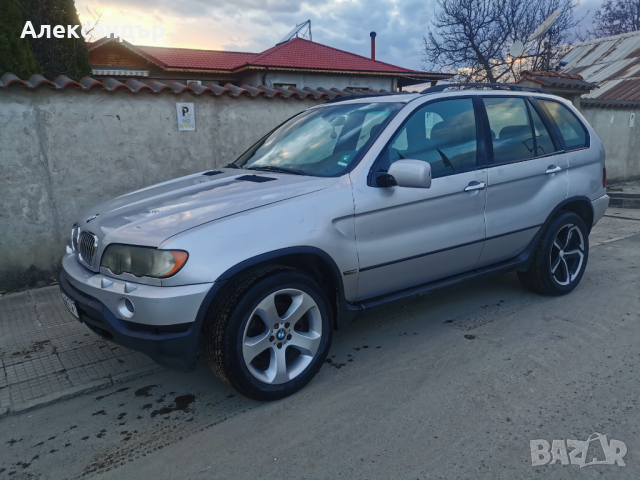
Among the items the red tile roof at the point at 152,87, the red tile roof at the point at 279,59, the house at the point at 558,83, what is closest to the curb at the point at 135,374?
the red tile roof at the point at 152,87

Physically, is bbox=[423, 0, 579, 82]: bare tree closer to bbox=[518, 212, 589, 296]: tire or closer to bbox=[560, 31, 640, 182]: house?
bbox=[560, 31, 640, 182]: house

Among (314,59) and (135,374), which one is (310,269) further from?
(314,59)

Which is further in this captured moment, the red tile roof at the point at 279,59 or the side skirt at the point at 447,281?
the red tile roof at the point at 279,59

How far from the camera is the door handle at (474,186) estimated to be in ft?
12.5

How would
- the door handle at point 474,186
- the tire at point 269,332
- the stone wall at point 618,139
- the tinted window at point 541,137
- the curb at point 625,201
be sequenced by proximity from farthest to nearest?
the stone wall at point 618,139
the curb at point 625,201
the tinted window at point 541,137
the door handle at point 474,186
the tire at point 269,332

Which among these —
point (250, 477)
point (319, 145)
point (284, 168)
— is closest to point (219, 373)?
point (250, 477)

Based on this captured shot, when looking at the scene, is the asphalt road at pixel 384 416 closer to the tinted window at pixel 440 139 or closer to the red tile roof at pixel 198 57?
the tinted window at pixel 440 139

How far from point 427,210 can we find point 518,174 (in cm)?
109

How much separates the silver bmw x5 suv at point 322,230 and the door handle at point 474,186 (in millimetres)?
11

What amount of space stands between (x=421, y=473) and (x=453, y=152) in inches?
90.9

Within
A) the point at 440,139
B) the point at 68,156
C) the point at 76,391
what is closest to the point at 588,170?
the point at 440,139

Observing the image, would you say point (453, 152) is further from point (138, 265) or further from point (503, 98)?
point (138, 265)

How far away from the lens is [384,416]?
9.62 ft

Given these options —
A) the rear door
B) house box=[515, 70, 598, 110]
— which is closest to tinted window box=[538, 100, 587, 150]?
the rear door
